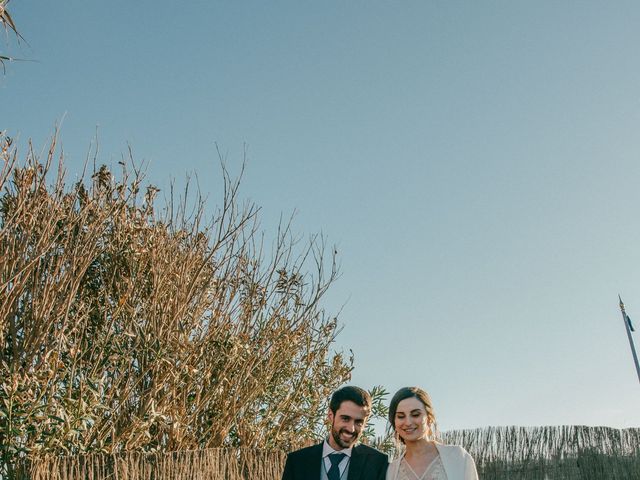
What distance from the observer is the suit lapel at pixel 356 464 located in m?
3.76

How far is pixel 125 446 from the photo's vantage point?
19.8ft

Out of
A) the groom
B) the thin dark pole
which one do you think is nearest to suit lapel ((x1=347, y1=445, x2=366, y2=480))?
the groom

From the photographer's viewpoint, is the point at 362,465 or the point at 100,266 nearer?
the point at 362,465

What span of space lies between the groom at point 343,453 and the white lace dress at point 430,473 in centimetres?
12

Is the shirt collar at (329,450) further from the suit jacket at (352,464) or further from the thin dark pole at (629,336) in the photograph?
the thin dark pole at (629,336)

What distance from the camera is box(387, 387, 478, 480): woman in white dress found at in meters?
3.79

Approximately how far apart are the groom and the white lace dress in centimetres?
12

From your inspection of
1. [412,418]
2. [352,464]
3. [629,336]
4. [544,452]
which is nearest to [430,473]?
[412,418]

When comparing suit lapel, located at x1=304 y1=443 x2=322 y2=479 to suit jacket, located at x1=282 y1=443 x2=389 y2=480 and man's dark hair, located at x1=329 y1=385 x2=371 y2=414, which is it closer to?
suit jacket, located at x1=282 y1=443 x2=389 y2=480

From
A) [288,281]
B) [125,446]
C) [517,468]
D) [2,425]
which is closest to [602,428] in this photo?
[517,468]

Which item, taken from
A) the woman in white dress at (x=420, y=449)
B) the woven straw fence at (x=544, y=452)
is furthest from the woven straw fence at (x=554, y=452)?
the woman in white dress at (x=420, y=449)

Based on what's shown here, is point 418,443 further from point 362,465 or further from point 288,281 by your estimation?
point 288,281

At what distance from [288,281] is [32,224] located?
319 cm

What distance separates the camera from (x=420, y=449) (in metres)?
3.93
